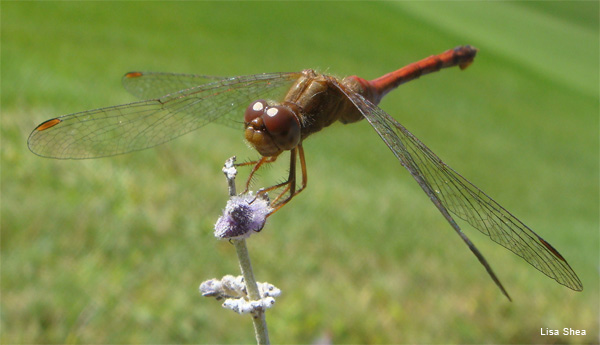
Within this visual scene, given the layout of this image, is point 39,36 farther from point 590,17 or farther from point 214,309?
point 590,17

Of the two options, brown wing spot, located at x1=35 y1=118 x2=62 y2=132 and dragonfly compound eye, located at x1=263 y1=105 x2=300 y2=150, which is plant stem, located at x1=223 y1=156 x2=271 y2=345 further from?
brown wing spot, located at x1=35 y1=118 x2=62 y2=132

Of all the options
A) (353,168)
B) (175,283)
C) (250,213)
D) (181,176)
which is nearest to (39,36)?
(353,168)

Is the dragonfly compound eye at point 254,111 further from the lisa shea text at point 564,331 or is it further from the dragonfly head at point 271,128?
the lisa shea text at point 564,331

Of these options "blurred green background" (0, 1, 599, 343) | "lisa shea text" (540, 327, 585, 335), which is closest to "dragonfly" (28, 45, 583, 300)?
"blurred green background" (0, 1, 599, 343)

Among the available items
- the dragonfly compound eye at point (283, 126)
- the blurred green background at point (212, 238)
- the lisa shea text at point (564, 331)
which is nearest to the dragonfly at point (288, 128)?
the dragonfly compound eye at point (283, 126)

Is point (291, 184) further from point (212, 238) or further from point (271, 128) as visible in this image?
point (212, 238)
